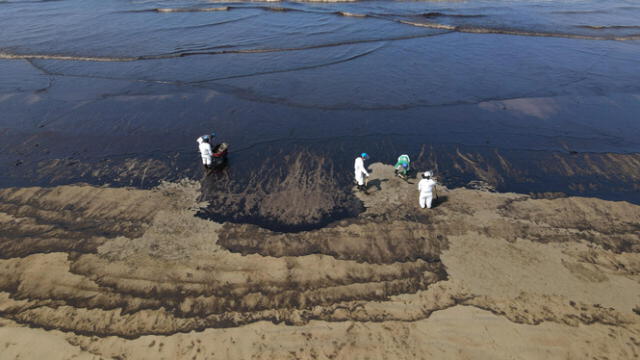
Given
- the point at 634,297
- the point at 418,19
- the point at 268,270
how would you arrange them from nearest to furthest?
the point at 634,297
the point at 268,270
the point at 418,19

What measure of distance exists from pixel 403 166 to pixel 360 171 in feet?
5.60

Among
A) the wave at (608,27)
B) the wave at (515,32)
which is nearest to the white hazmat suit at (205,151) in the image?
the wave at (515,32)

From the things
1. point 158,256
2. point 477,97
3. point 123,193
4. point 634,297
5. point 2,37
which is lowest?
point 634,297

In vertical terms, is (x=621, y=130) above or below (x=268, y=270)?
above

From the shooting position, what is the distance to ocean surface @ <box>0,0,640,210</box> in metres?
12.9

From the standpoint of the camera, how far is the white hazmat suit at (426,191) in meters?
9.91

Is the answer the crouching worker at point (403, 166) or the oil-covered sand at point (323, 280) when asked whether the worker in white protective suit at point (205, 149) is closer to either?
the oil-covered sand at point (323, 280)

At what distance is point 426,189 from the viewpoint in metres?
10.0

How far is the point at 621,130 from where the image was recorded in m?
14.9

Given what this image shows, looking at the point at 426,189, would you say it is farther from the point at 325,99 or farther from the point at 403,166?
the point at 325,99

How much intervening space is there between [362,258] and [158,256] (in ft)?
17.8

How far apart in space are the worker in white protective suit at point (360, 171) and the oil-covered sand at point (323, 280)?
1.40 ft

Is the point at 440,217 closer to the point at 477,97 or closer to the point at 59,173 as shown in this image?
the point at 477,97

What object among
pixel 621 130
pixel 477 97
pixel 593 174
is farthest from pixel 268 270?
pixel 621 130
